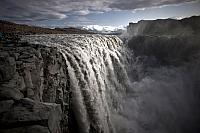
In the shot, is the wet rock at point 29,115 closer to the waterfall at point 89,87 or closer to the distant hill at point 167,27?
the waterfall at point 89,87

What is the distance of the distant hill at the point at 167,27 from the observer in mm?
20719

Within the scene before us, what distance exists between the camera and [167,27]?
25.5 meters

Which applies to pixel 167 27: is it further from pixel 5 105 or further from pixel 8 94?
pixel 5 105

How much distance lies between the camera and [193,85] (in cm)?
1616

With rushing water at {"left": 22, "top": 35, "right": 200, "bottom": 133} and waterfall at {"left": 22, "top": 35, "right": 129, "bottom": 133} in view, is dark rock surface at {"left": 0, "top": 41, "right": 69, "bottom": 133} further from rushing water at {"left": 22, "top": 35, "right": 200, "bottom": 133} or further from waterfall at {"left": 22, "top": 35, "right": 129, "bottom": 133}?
rushing water at {"left": 22, "top": 35, "right": 200, "bottom": 133}

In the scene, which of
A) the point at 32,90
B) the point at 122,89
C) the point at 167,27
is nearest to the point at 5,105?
the point at 32,90

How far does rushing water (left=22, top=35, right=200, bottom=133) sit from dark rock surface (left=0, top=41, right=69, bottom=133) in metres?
0.93

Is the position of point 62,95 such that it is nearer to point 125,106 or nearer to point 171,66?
point 125,106

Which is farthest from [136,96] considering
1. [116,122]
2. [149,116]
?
[116,122]

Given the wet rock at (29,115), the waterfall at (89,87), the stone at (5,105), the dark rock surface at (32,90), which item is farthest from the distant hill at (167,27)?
the stone at (5,105)

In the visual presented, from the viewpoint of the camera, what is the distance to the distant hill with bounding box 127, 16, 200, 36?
2072cm

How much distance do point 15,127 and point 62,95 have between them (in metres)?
4.53

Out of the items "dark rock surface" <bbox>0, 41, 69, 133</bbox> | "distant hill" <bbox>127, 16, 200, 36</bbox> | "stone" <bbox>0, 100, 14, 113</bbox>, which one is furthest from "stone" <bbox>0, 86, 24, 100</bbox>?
"distant hill" <bbox>127, 16, 200, 36</bbox>

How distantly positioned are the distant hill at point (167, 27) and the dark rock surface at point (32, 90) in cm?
1658
